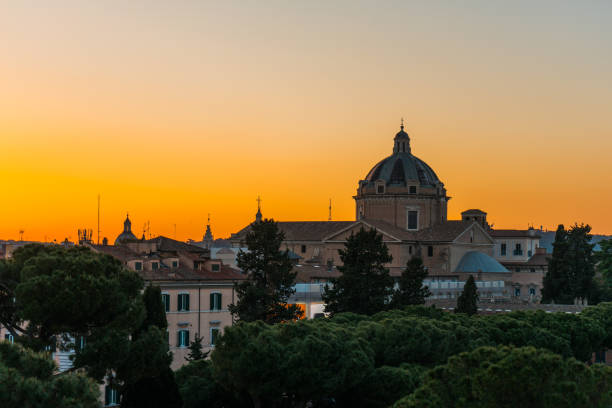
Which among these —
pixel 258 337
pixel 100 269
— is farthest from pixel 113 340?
pixel 258 337

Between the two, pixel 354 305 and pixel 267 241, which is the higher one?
pixel 267 241

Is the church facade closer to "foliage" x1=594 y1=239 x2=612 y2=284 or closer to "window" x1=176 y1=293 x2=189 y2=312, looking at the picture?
"foliage" x1=594 y1=239 x2=612 y2=284

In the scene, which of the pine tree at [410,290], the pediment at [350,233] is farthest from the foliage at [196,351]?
the pediment at [350,233]

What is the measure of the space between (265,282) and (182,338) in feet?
19.1

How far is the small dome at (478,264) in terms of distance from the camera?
279 feet

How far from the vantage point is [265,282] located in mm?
44406

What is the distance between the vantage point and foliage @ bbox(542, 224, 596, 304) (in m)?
68.3

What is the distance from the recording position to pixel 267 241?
44.6m

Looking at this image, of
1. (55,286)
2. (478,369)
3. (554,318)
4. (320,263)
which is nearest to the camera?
(478,369)

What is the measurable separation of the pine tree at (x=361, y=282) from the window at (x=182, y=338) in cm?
717

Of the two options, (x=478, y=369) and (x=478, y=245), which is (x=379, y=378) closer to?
(x=478, y=369)

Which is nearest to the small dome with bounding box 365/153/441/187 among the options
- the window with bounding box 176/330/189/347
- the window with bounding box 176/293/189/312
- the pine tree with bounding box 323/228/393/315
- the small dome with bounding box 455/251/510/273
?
the small dome with bounding box 455/251/510/273

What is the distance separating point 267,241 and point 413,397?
1107 inches

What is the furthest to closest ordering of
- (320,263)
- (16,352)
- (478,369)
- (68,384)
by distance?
(320,263) → (16,352) → (68,384) → (478,369)
